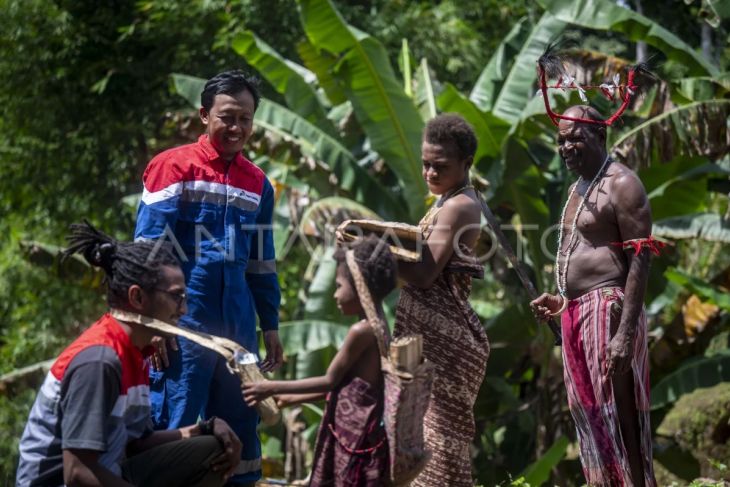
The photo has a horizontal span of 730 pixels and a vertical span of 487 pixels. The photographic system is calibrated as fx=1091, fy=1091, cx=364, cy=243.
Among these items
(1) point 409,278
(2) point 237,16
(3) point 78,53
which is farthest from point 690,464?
(3) point 78,53

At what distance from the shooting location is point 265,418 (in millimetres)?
4062

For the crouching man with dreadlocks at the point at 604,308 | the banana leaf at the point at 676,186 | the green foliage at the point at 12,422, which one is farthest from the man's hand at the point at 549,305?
the green foliage at the point at 12,422

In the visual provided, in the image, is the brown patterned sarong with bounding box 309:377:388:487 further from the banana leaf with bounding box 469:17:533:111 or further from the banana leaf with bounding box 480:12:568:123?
the banana leaf with bounding box 469:17:533:111

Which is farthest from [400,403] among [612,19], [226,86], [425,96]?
[425,96]

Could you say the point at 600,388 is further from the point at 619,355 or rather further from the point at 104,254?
the point at 104,254

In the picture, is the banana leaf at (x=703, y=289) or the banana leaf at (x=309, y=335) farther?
the banana leaf at (x=309, y=335)

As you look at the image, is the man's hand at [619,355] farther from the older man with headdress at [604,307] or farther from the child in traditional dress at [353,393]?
the child in traditional dress at [353,393]

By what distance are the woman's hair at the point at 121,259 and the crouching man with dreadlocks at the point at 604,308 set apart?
192 centimetres

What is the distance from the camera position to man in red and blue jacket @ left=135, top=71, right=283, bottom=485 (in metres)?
4.71

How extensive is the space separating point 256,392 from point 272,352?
3.39ft

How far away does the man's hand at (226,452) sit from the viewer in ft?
13.2

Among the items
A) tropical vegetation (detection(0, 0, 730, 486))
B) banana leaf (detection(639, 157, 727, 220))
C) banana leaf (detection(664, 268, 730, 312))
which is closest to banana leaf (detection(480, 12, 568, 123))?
tropical vegetation (detection(0, 0, 730, 486))

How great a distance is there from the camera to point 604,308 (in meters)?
4.86

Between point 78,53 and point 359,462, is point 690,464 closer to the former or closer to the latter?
point 359,462
